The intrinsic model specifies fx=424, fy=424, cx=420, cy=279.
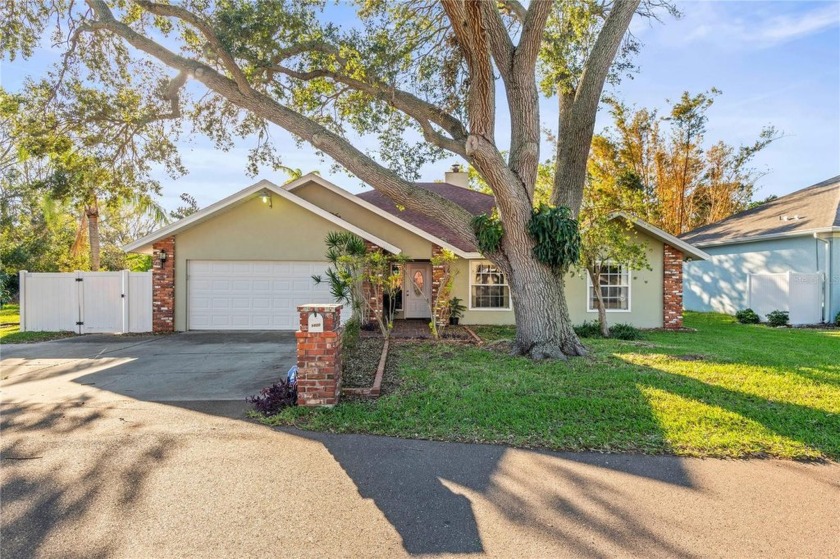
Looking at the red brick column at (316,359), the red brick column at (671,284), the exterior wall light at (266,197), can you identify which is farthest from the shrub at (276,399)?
the red brick column at (671,284)

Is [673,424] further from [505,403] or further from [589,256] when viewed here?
[589,256]

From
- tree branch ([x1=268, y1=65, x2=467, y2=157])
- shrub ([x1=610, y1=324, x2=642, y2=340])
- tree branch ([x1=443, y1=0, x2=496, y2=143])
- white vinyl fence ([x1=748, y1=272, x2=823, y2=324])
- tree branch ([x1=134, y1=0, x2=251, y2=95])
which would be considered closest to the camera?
tree branch ([x1=443, y1=0, x2=496, y2=143])

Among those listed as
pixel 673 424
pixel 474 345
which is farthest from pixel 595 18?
pixel 673 424

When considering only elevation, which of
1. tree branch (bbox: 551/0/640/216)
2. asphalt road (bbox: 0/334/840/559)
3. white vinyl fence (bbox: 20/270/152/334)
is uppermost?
tree branch (bbox: 551/0/640/216)

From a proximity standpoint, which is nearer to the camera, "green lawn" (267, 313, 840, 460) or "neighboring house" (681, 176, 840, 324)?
"green lawn" (267, 313, 840, 460)

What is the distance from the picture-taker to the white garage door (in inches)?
487

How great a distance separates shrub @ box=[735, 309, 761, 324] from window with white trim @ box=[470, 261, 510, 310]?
9175mm

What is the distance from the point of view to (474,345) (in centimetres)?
962

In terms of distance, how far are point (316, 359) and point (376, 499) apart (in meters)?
2.19

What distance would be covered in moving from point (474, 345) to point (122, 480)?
23.4ft

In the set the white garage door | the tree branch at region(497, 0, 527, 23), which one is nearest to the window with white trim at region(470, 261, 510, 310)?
the white garage door

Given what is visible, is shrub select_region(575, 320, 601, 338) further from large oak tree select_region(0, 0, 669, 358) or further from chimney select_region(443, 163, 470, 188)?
chimney select_region(443, 163, 470, 188)

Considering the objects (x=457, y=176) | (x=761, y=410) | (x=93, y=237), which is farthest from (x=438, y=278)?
(x=93, y=237)

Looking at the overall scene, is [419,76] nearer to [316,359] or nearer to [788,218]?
[316,359]
